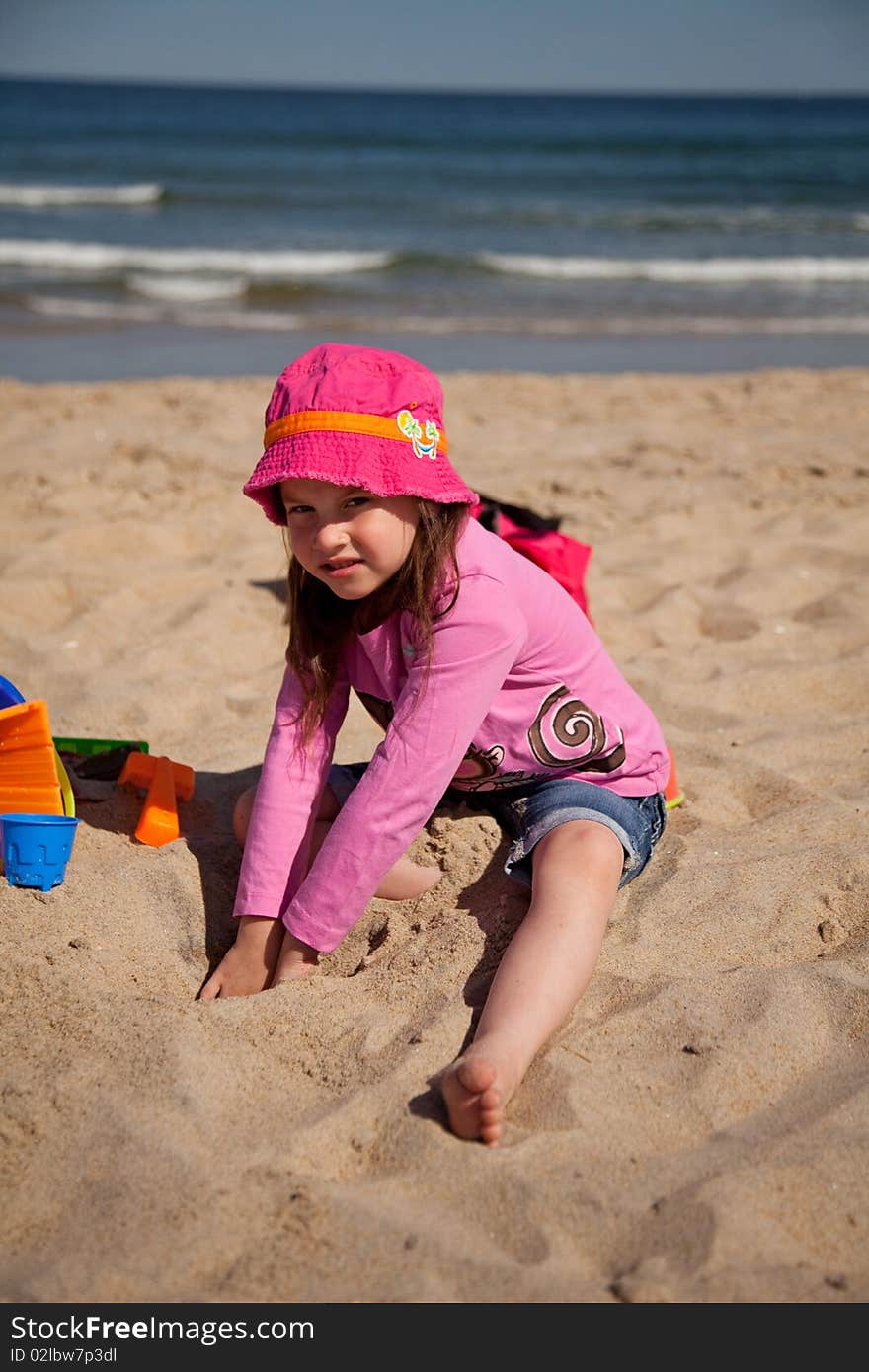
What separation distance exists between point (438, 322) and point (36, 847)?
328 inches

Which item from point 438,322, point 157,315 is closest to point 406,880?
point 438,322

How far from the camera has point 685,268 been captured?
1312 centimetres

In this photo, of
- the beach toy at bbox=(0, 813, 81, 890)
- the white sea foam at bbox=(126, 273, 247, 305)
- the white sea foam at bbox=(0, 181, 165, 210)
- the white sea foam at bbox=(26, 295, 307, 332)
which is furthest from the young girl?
the white sea foam at bbox=(0, 181, 165, 210)

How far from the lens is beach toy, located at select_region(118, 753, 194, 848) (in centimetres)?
264

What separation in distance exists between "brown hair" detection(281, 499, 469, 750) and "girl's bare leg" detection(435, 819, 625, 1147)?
438 mm

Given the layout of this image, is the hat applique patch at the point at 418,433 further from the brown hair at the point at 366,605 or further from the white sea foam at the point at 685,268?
the white sea foam at the point at 685,268

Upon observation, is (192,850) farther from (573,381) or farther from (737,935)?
(573,381)

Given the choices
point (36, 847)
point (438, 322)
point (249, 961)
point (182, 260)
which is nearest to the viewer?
point (249, 961)

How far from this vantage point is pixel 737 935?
7.45 feet

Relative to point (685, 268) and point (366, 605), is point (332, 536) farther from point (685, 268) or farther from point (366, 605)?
point (685, 268)

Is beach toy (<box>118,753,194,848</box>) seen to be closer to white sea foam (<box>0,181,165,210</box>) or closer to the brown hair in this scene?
the brown hair

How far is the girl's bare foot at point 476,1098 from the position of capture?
1728mm

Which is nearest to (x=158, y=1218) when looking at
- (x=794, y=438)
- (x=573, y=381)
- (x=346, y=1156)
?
(x=346, y=1156)

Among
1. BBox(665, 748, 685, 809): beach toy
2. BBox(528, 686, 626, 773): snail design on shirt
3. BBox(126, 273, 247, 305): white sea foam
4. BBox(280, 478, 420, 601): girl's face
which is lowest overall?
BBox(126, 273, 247, 305): white sea foam
